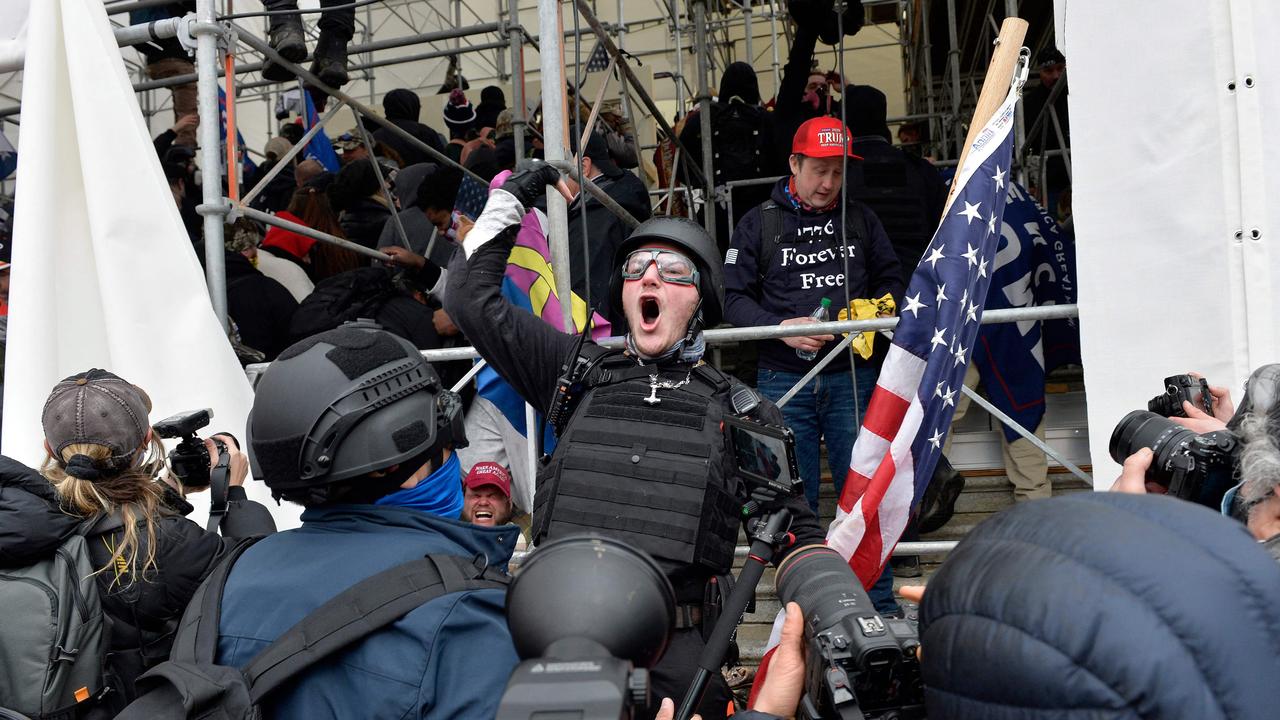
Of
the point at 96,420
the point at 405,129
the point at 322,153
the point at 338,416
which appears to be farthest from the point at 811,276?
the point at 322,153

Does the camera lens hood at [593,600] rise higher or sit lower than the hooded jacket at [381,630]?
higher

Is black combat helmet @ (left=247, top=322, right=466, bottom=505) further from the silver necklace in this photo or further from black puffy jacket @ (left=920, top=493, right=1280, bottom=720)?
black puffy jacket @ (left=920, top=493, right=1280, bottom=720)

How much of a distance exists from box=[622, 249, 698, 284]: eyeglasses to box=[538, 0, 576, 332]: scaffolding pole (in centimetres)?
59

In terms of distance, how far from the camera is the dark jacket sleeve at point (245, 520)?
8.58 feet

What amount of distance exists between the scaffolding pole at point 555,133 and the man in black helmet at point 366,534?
1.66 metres

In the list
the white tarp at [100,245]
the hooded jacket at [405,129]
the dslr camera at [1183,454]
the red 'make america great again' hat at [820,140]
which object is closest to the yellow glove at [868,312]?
the red 'make america great again' hat at [820,140]

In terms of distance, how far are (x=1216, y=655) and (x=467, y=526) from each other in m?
1.20

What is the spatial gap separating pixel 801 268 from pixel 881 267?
13.4 inches

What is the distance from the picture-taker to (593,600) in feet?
3.21

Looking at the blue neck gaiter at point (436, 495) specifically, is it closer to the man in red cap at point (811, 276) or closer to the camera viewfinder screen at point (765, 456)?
the camera viewfinder screen at point (765, 456)

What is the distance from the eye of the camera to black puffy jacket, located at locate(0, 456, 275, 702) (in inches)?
89.4

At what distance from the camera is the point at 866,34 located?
1433 centimetres

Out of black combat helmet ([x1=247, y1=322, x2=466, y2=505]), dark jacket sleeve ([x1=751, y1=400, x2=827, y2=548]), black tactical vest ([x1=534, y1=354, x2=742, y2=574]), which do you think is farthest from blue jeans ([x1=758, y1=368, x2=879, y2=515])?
black combat helmet ([x1=247, y1=322, x2=466, y2=505])

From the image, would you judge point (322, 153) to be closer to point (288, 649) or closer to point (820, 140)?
point (820, 140)
